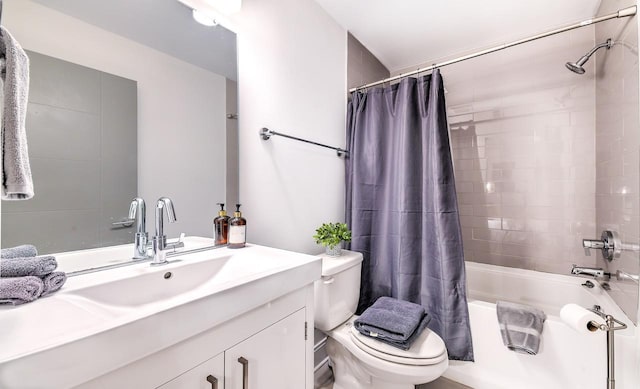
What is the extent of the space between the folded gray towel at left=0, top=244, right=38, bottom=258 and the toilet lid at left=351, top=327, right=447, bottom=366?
1.25 metres

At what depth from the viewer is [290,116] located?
1549 mm

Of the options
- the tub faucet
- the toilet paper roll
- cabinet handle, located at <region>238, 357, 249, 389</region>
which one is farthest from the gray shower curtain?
cabinet handle, located at <region>238, 357, 249, 389</region>

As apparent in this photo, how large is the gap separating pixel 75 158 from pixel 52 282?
0.39m

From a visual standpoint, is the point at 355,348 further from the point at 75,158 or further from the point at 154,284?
the point at 75,158

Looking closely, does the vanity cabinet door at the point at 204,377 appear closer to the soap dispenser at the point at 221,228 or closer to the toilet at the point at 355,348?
the soap dispenser at the point at 221,228

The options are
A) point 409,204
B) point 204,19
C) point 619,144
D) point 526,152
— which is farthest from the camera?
point 526,152

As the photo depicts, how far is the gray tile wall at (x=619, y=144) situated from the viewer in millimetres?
1186

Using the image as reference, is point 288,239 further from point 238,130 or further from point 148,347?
point 148,347

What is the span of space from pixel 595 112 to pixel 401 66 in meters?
1.50

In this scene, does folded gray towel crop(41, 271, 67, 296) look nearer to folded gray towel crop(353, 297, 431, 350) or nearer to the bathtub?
folded gray towel crop(353, 297, 431, 350)

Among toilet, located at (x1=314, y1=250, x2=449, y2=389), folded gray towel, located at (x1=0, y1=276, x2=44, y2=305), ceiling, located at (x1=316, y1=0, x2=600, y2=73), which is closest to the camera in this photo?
folded gray towel, located at (x1=0, y1=276, x2=44, y2=305)

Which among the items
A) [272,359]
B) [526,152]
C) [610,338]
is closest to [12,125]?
[272,359]

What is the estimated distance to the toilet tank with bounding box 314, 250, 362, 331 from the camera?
4.51 ft

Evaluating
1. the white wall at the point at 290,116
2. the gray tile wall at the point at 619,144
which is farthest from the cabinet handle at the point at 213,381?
the gray tile wall at the point at 619,144
